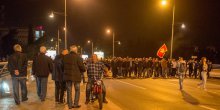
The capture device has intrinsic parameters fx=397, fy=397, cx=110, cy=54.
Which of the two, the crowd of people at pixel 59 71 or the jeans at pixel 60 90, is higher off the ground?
the crowd of people at pixel 59 71

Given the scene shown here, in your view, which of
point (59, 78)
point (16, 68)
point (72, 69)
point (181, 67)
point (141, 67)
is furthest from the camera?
point (141, 67)

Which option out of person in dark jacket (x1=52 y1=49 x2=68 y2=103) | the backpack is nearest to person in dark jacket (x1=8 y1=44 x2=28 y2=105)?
person in dark jacket (x1=52 y1=49 x2=68 y2=103)

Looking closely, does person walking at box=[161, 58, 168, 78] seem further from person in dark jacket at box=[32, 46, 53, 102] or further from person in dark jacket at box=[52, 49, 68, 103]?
person in dark jacket at box=[32, 46, 53, 102]

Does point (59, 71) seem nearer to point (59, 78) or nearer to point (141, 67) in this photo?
point (59, 78)

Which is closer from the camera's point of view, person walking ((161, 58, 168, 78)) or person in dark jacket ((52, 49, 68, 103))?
person in dark jacket ((52, 49, 68, 103))

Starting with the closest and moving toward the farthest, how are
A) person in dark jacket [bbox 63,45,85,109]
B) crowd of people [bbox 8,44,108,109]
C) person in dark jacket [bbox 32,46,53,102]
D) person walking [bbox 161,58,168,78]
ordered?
person in dark jacket [bbox 63,45,85,109]
crowd of people [bbox 8,44,108,109]
person in dark jacket [bbox 32,46,53,102]
person walking [bbox 161,58,168,78]

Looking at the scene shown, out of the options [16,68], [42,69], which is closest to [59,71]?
[42,69]

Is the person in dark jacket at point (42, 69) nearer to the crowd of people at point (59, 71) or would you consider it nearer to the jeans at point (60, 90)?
the crowd of people at point (59, 71)

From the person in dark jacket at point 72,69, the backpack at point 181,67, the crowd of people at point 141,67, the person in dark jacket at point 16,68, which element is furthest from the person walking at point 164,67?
the person in dark jacket at point 72,69

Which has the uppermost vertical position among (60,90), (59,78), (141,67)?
(59,78)

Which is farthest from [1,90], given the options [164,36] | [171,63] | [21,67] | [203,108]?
[164,36]

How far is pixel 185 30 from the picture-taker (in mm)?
70062

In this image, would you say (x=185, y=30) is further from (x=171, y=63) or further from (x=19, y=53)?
(x=19, y=53)

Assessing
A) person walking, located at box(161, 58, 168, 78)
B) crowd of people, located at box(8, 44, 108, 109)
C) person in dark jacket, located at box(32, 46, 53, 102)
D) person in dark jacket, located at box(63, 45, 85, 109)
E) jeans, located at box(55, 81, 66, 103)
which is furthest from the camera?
person walking, located at box(161, 58, 168, 78)
